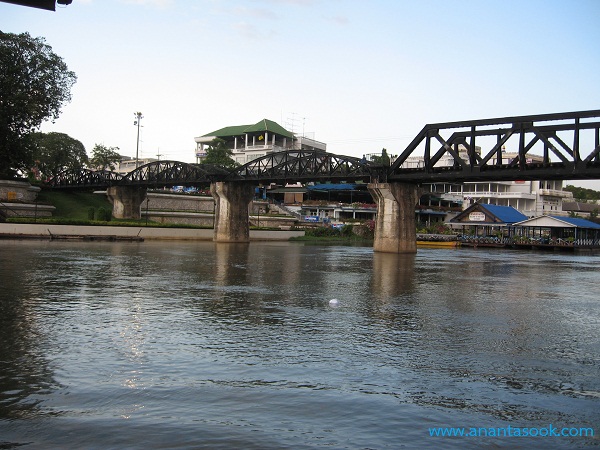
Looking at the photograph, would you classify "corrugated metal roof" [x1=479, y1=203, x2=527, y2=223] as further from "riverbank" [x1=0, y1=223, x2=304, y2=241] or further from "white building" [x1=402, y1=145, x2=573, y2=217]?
"riverbank" [x1=0, y1=223, x2=304, y2=241]

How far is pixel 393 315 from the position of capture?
61.0 ft

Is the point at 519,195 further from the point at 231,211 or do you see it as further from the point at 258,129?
the point at 231,211

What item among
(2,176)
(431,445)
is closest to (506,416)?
(431,445)

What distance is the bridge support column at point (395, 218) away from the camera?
5909 cm

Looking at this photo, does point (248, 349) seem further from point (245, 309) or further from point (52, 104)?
point (52, 104)

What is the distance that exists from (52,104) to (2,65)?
32.1 feet

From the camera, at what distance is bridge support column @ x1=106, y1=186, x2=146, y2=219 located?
94812 mm

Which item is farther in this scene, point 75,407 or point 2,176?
point 2,176

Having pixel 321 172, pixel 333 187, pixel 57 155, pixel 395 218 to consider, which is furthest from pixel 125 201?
pixel 395 218

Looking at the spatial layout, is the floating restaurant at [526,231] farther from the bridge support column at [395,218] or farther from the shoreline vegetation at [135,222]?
the bridge support column at [395,218]

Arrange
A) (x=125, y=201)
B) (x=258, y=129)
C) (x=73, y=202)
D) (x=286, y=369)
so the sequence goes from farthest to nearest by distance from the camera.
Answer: (x=258, y=129) < (x=73, y=202) < (x=125, y=201) < (x=286, y=369)

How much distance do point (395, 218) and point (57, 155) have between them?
263 feet

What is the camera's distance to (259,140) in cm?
14925

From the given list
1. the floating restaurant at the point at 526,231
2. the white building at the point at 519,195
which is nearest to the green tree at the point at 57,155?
the white building at the point at 519,195
